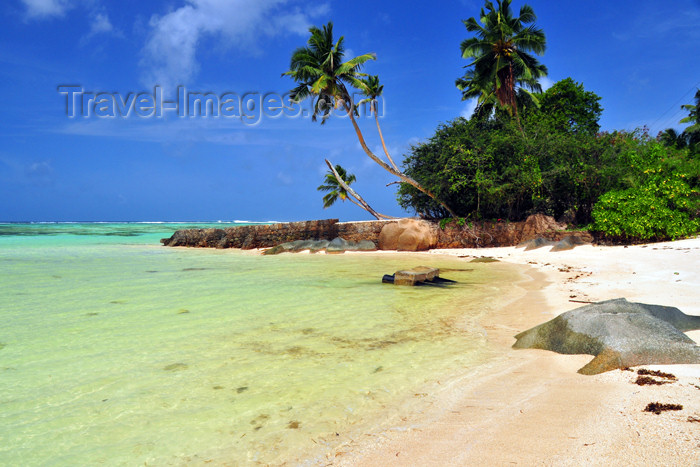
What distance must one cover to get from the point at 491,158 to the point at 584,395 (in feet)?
58.9

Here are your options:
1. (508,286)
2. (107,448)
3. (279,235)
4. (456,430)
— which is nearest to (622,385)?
(456,430)

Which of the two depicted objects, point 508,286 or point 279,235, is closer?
point 508,286

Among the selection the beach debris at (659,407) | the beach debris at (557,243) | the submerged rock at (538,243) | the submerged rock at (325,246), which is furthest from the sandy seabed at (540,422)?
the submerged rock at (325,246)

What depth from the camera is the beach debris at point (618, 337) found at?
325 centimetres

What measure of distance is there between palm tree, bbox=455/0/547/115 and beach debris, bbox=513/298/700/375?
2129cm

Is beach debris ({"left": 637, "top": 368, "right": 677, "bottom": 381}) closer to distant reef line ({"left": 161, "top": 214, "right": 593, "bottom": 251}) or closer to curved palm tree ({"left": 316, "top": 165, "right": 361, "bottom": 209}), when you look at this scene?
distant reef line ({"left": 161, "top": 214, "right": 593, "bottom": 251})

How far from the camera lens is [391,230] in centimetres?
2075

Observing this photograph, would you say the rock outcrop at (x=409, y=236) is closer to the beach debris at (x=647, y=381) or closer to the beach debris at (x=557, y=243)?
the beach debris at (x=557, y=243)

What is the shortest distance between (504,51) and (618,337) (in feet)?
76.9

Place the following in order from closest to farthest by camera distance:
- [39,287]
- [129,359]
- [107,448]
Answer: [107,448]
[129,359]
[39,287]

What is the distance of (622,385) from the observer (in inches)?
114

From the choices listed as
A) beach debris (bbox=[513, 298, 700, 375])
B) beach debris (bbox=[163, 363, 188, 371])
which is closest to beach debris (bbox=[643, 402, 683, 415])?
beach debris (bbox=[513, 298, 700, 375])

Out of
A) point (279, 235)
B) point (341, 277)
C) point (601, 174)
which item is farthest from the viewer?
point (279, 235)

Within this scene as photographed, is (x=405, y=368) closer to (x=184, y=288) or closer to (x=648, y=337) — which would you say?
(x=648, y=337)
